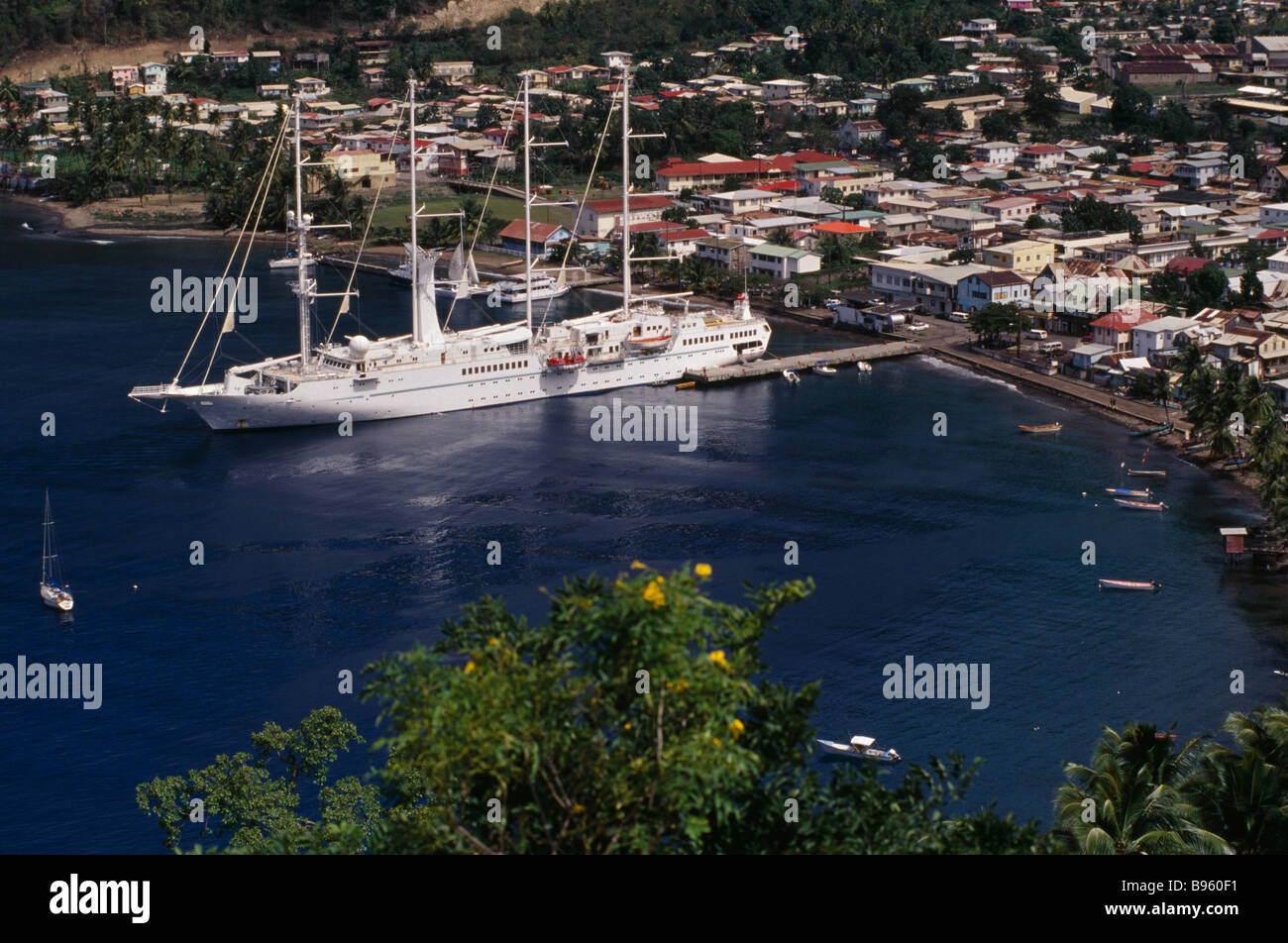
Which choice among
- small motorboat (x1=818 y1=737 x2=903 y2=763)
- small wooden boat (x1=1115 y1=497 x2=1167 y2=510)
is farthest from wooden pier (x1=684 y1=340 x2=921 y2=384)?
small motorboat (x1=818 y1=737 x2=903 y2=763)

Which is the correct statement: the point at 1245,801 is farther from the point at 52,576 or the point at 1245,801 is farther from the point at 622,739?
the point at 52,576

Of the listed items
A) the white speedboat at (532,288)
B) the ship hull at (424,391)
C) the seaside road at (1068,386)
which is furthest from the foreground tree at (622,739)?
the white speedboat at (532,288)

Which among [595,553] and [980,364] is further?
[980,364]

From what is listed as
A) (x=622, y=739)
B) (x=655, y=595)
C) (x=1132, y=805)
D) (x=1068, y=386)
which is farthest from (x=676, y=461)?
(x=655, y=595)

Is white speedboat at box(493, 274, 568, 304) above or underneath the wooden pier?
above

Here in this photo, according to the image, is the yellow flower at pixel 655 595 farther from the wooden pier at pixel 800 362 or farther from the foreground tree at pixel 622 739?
the wooden pier at pixel 800 362

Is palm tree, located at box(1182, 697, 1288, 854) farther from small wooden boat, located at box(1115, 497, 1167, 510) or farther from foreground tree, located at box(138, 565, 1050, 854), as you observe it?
small wooden boat, located at box(1115, 497, 1167, 510)

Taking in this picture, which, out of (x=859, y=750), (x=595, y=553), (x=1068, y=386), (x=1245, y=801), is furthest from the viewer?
(x=1068, y=386)
